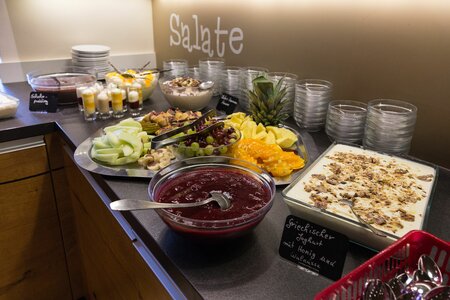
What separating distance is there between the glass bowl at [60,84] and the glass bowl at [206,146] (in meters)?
0.87

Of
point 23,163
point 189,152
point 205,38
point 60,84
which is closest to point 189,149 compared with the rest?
point 189,152

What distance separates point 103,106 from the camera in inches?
58.7

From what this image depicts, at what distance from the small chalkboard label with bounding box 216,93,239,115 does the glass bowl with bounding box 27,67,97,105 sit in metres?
0.68

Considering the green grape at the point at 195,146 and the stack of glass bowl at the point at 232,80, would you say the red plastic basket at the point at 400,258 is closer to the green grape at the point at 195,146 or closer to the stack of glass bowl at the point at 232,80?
→ the green grape at the point at 195,146

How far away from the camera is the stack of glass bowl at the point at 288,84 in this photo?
1475 mm

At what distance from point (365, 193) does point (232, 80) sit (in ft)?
3.57

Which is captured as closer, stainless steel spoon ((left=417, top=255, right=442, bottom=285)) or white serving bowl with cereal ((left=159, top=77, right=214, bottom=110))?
stainless steel spoon ((left=417, top=255, right=442, bottom=285))

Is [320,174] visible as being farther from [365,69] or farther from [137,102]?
[137,102]

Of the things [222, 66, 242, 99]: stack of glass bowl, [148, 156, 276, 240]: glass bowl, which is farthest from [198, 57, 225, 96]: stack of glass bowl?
[148, 156, 276, 240]: glass bowl

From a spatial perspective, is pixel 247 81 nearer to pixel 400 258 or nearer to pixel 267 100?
pixel 267 100

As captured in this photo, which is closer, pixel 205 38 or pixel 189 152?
pixel 189 152

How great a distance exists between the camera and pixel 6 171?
4.68 feet

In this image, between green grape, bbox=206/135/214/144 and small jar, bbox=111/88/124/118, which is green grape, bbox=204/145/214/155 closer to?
green grape, bbox=206/135/214/144

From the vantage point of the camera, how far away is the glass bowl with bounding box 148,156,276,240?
2.19 ft
